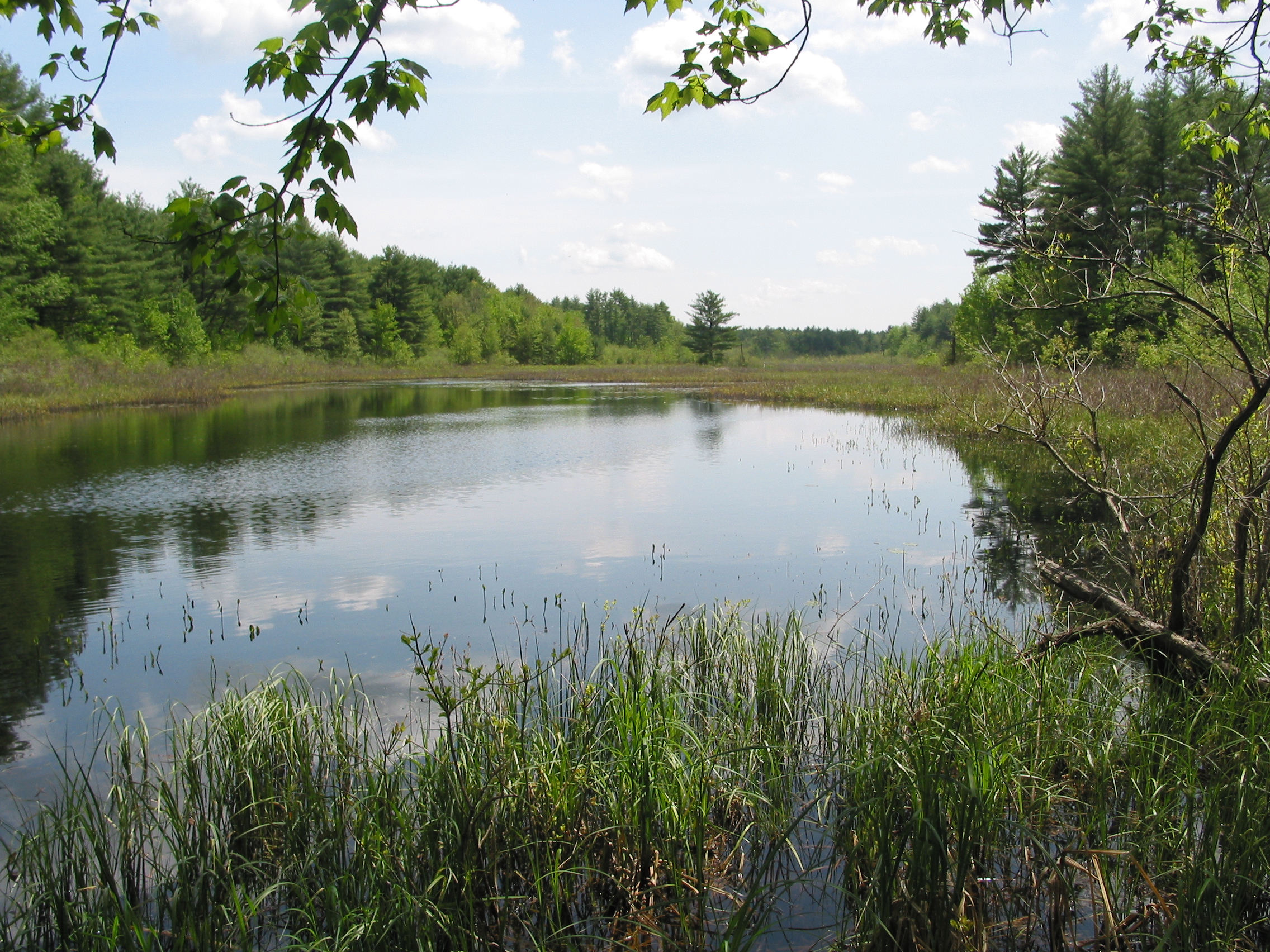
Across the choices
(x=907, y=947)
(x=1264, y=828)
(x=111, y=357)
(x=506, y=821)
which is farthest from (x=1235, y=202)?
(x=111, y=357)

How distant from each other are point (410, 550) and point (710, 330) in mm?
82781

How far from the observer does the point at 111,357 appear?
39.9 meters

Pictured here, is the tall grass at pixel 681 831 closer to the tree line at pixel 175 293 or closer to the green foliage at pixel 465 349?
the tree line at pixel 175 293

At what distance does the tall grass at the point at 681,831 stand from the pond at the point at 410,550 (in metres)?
2.06

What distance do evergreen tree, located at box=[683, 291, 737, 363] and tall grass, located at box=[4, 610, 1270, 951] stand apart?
87677 mm

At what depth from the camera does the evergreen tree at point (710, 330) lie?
91.6 metres

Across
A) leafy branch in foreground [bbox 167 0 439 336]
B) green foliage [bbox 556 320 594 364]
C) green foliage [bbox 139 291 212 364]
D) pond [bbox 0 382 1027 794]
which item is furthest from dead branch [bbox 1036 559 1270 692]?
green foliage [bbox 556 320 594 364]

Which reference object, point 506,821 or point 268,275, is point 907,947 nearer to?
point 506,821

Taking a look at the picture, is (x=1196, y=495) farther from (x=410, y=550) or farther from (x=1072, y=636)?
(x=410, y=550)

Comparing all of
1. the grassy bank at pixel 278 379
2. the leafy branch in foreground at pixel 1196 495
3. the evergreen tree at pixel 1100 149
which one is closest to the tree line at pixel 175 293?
the grassy bank at pixel 278 379

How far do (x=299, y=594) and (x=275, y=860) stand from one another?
19.4ft

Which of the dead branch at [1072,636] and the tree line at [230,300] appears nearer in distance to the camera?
the dead branch at [1072,636]

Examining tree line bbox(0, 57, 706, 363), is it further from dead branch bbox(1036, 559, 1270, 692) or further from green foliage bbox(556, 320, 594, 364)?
dead branch bbox(1036, 559, 1270, 692)

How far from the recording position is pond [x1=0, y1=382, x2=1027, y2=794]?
748 cm
